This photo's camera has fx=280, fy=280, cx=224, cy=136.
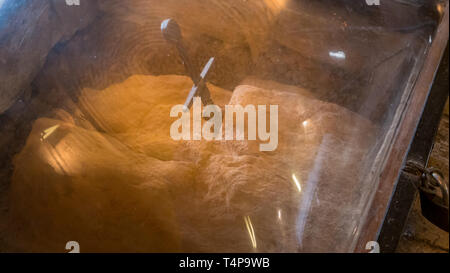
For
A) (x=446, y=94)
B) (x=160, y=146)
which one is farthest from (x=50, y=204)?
(x=446, y=94)

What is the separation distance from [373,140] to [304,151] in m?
0.38

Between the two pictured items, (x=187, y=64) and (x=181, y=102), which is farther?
(x=181, y=102)

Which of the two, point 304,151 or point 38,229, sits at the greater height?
point 304,151

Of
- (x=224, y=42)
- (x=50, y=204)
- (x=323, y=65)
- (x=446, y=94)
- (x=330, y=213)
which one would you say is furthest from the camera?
(x=224, y=42)

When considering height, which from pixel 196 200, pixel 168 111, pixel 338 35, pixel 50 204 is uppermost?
pixel 338 35

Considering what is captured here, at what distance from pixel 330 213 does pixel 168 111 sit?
125 cm

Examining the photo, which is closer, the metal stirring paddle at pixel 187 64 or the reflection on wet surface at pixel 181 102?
the reflection on wet surface at pixel 181 102

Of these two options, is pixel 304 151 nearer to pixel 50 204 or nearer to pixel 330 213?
pixel 330 213

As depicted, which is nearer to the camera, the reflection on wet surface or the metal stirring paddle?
the reflection on wet surface

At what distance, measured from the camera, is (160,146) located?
69.8 inches

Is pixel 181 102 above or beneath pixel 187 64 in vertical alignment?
beneath

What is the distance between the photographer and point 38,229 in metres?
1.46

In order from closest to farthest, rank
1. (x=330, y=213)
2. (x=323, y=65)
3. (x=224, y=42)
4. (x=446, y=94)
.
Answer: (x=446, y=94) < (x=330, y=213) < (x=323, y=65) < (x=224, y=42)

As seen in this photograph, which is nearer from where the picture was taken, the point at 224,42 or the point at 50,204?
the point at 50,204
